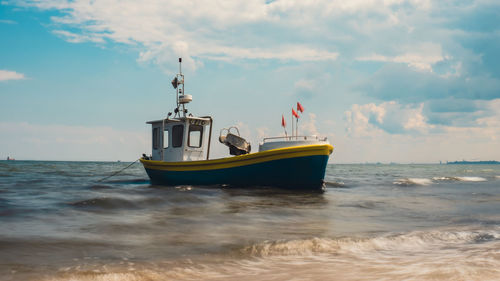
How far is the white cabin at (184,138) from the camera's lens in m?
19.4

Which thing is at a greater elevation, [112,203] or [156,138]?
[156,138]

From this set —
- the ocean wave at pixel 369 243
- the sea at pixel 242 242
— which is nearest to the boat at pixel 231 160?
the sea at pixel 242 242

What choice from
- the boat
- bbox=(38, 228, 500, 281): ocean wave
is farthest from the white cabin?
bbox=(38, 228, 500, 281): ocean wave

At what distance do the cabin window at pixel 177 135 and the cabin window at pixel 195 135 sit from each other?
445 millimetres

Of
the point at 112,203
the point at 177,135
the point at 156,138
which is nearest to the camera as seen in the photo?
the point at 112,203

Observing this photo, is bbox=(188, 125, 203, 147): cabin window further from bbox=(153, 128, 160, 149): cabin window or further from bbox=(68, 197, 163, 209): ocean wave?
bbox=(68, 197, 163, 209): ocean wave

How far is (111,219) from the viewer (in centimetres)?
948

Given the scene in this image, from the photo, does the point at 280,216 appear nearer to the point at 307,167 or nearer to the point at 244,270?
the point at 244,270

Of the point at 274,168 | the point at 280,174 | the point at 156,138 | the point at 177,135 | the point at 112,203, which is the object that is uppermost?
the point at 177,135

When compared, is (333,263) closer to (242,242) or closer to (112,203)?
(242,242)

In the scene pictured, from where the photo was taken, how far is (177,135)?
64.8 feet

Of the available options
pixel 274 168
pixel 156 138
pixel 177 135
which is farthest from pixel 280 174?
pixel 156 138

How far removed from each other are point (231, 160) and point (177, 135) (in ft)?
14.1

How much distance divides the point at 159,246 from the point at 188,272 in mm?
1624
